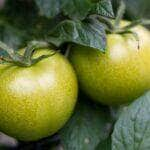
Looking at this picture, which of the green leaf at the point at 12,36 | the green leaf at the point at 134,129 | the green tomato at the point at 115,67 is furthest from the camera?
the green leaf at the point at 12,36

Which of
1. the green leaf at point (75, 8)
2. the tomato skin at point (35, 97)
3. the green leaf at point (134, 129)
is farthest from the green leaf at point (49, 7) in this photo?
the green leaf at point (134, 129)

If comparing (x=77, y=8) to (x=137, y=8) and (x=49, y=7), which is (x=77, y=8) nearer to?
(x=49, y=7)

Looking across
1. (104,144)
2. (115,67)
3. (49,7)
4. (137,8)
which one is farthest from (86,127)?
(137,8)

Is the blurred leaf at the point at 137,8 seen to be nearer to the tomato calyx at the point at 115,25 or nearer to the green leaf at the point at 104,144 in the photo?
the tomato calyx at the point at 115,25

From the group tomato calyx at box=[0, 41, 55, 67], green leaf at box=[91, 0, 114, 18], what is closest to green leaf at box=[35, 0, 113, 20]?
green leaf at box=[91, 0, 114, 18]

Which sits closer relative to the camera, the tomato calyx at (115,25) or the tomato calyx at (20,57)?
the tomato calyx at (20,57)

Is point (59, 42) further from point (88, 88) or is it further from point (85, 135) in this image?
point (85, 135)

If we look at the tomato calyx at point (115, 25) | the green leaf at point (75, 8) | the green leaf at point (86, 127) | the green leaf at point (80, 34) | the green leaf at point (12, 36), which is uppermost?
the green leaf at point (75, 8)

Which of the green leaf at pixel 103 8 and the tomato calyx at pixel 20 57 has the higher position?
the green leaf at pixel 103 8

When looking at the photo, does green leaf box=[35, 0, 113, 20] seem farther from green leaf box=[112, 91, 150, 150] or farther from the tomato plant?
green leaf box=[112, 91, 150, 150]
